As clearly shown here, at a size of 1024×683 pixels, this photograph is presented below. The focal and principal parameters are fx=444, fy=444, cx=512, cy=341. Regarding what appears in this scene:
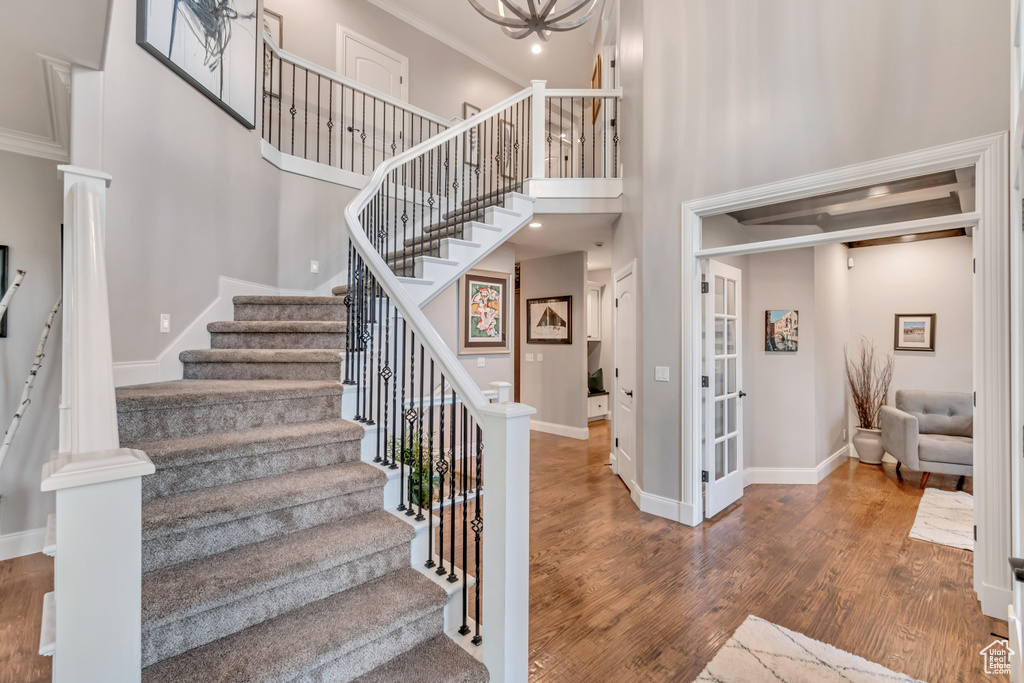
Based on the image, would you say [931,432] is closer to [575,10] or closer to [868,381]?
[868,381]

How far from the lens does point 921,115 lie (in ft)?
7.82

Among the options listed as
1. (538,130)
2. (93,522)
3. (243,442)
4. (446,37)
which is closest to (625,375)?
(538,130)

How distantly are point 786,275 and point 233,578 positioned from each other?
4866 mm

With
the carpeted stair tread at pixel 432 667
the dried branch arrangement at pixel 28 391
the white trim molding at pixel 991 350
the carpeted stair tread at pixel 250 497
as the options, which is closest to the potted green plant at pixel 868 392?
the white trim molding at pixel 991 350

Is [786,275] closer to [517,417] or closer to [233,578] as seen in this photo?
[517,417]

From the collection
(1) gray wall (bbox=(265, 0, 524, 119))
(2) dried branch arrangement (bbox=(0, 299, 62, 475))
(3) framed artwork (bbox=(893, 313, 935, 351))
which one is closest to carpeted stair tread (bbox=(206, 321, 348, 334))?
(2) dried branch arrangement (bbox=(0, 299, 62, 475))

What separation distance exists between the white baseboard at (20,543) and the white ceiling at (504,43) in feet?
20.0

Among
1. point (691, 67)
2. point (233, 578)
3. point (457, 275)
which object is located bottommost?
point (233, 578)

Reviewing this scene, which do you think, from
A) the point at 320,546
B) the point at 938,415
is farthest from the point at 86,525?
the point at 938,415

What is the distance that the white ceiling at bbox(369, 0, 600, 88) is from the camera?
18.5 feet

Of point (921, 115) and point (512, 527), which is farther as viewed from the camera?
point (921, 115)

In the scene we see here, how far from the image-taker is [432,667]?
5.02 ft

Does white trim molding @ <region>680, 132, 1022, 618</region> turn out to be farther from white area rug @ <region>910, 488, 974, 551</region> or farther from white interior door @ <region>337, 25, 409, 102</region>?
white interior door @ <region>337, 25, 409, 102</region>

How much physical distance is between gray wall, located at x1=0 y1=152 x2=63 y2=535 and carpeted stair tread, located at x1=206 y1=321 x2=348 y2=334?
1.09m
